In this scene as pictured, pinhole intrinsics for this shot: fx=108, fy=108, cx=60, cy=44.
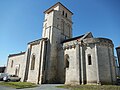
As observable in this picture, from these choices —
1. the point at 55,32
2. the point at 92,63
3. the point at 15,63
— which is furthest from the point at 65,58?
the point at 15,63

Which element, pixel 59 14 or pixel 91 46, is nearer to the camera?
pixel 91 46

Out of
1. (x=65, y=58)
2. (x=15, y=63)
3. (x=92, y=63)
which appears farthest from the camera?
(x=15, y=63)

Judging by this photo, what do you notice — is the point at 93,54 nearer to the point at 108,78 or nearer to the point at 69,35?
the point at 108,78

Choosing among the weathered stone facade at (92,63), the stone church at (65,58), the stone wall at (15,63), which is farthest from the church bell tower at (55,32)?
the stone wall at (15,63)

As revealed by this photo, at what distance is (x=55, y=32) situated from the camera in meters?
26.2

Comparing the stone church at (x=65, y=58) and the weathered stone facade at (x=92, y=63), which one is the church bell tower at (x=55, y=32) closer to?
the stone church at (x=65, y=58)

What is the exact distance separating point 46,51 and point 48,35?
167 inches

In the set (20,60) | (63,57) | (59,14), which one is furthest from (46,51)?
(20,60)

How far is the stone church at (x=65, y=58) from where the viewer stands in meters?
18.6

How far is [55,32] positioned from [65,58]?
7.12 m

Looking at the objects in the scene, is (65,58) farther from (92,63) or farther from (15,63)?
(15,63)

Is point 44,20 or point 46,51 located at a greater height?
point 44,20

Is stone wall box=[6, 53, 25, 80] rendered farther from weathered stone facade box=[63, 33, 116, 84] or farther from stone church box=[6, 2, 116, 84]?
weathered stone facade box=[63, 33, 116, 84]

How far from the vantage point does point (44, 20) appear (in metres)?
31.1
